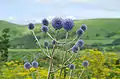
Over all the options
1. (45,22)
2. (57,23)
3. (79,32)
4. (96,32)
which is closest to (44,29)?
(45,22)

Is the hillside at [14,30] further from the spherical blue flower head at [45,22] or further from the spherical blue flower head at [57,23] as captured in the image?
the spherical blue flower head at [57,23]

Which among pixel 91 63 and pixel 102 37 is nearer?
pixel 91 63

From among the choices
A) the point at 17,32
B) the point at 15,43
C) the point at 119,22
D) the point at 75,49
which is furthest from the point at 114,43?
the point at 75,49

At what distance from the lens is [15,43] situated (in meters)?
123

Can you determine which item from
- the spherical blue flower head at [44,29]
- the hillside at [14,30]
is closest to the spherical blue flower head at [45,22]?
the spherical blue flower head at [44,29]

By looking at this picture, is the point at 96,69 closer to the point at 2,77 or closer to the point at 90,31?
the point at 2,77

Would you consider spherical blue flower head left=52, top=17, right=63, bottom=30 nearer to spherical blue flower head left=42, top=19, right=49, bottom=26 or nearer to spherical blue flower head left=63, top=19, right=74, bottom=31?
spherical blue flower head left=63, top=19, right=74, bottom=31

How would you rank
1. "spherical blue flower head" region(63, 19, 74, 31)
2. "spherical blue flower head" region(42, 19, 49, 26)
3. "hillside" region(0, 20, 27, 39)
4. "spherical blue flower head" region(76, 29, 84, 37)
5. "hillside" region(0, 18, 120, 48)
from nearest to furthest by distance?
"spherical blue flower head" region(63, 19, 74, 31), "spherical blue flower head" region(76, 29, 84, 37), "spherical blue flower head" region(42, 19, 49, 26), "hillside" region(0, 18, 120, 48), "hillside" region(0, 20, 27, 39)

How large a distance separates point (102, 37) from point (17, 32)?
4778 centimetres

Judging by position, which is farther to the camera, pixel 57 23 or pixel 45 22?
pixel 45 22

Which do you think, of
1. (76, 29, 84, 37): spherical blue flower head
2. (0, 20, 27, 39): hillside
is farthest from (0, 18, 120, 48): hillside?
(76, 29, 84, 37): spherical blue flower head

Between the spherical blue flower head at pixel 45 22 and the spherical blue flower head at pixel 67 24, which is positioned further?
the spherical blue flower head at pixel 45 22

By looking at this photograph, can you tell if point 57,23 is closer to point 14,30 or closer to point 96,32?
point 96,32

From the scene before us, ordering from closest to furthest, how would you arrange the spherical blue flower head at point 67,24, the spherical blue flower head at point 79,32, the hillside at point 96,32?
the spherical blue flower head at point 67,24 → the spherical blue flower head at point 79,32 → the hillside at point 96,32
